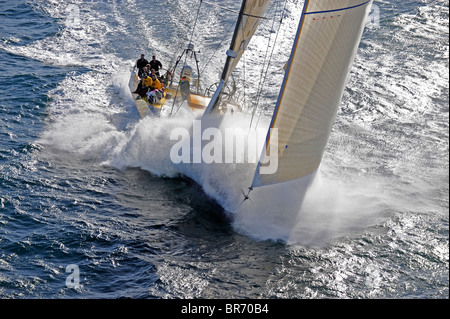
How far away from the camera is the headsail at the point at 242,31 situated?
54.3 ft

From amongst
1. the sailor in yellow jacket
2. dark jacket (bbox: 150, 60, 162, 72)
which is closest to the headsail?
the sailor in yellow jacket

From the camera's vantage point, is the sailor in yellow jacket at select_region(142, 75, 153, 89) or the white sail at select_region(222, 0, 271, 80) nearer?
the white sail at select_region(222, 0, 271, 80)

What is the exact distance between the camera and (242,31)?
16891 mm

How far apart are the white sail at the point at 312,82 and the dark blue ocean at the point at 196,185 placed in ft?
5.75

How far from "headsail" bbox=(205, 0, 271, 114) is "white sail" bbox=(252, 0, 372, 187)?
3906mm

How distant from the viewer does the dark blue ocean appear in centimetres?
1215

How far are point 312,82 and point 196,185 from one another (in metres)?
5.01

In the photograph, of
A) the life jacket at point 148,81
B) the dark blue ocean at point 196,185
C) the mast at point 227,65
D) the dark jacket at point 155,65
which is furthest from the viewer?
the dark jacket at point 155,65

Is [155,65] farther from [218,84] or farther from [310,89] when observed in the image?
[310,89]

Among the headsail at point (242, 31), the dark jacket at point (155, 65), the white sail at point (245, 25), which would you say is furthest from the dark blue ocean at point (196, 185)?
the white sail at point (245, 25)

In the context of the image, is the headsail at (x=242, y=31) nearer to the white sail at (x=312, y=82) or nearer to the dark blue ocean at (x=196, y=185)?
the dark blue ocean at (x=196, y=185)

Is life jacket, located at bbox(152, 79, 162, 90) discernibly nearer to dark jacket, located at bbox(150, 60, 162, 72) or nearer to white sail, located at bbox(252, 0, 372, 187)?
dark jacket, located at bbox(150, 60, 162, 72)

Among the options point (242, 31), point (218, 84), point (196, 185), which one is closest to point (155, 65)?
point (218, 84)

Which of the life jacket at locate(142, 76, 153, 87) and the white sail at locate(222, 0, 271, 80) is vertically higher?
the white sail at locate(222, 0, 271, 80)
